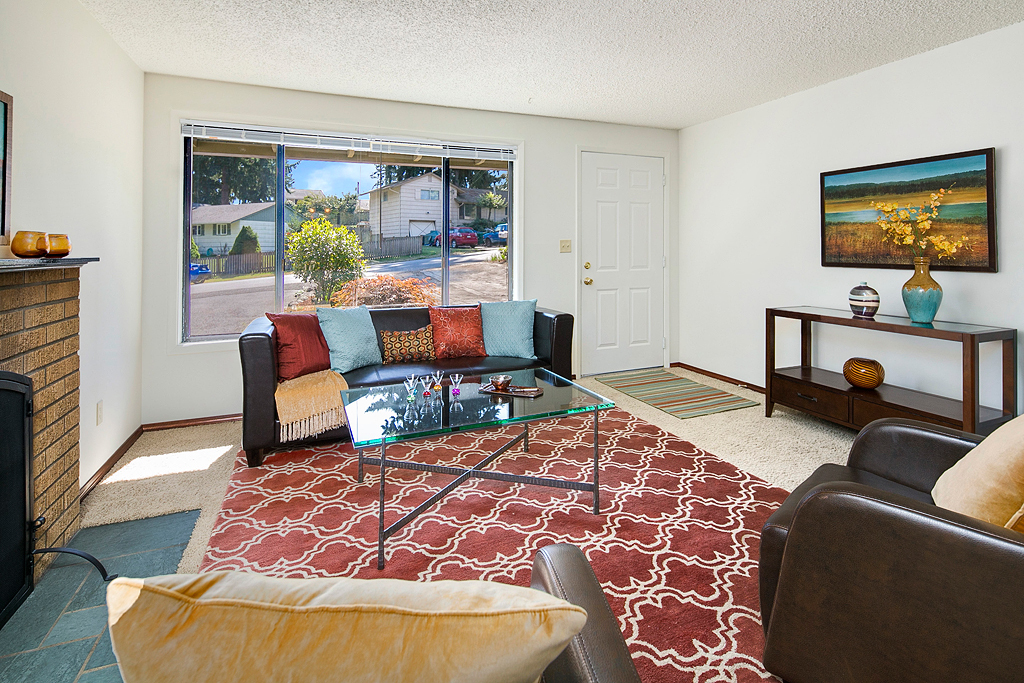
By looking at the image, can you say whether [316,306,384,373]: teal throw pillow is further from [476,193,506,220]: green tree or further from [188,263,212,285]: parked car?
[476,193,506,220]: green tree

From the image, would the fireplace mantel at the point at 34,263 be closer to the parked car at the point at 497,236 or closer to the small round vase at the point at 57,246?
the small round vase at the point at 57,246

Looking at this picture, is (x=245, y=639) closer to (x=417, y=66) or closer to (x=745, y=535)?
(x=745, y=535)

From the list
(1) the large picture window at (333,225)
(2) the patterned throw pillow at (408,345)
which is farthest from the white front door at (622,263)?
(2) the patterned throw pillow at (408,345)

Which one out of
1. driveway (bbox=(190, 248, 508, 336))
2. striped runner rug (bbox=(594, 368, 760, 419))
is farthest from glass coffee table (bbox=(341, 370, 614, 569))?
driveway (bbox=(190, 248, 508, 336))

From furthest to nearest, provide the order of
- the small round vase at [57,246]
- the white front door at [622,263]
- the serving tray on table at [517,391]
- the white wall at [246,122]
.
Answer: the white front door at [622,263] < the white wall at [246,122] < the serving tray on table at [517,391] < the small round vase at [57,246]

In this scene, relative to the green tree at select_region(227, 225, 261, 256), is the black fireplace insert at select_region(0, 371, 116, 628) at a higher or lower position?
lower

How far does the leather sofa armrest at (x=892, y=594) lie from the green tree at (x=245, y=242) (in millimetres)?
4032

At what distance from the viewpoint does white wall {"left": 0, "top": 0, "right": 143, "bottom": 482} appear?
Result: 89.4 inches

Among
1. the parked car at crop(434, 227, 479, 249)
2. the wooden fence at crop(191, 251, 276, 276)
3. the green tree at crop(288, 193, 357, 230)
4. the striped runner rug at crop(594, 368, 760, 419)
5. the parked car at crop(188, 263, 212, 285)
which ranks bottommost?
the striped runner rug at crop(594, 368, 760, 419)

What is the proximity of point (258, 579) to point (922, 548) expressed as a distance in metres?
1.32

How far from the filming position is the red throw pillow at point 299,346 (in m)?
3.47

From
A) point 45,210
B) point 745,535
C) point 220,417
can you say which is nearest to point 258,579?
point 745,535

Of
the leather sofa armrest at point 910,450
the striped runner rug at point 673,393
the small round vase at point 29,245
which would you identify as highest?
the small round vase at point 29,245

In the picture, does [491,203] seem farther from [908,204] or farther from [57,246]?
[57,246]
